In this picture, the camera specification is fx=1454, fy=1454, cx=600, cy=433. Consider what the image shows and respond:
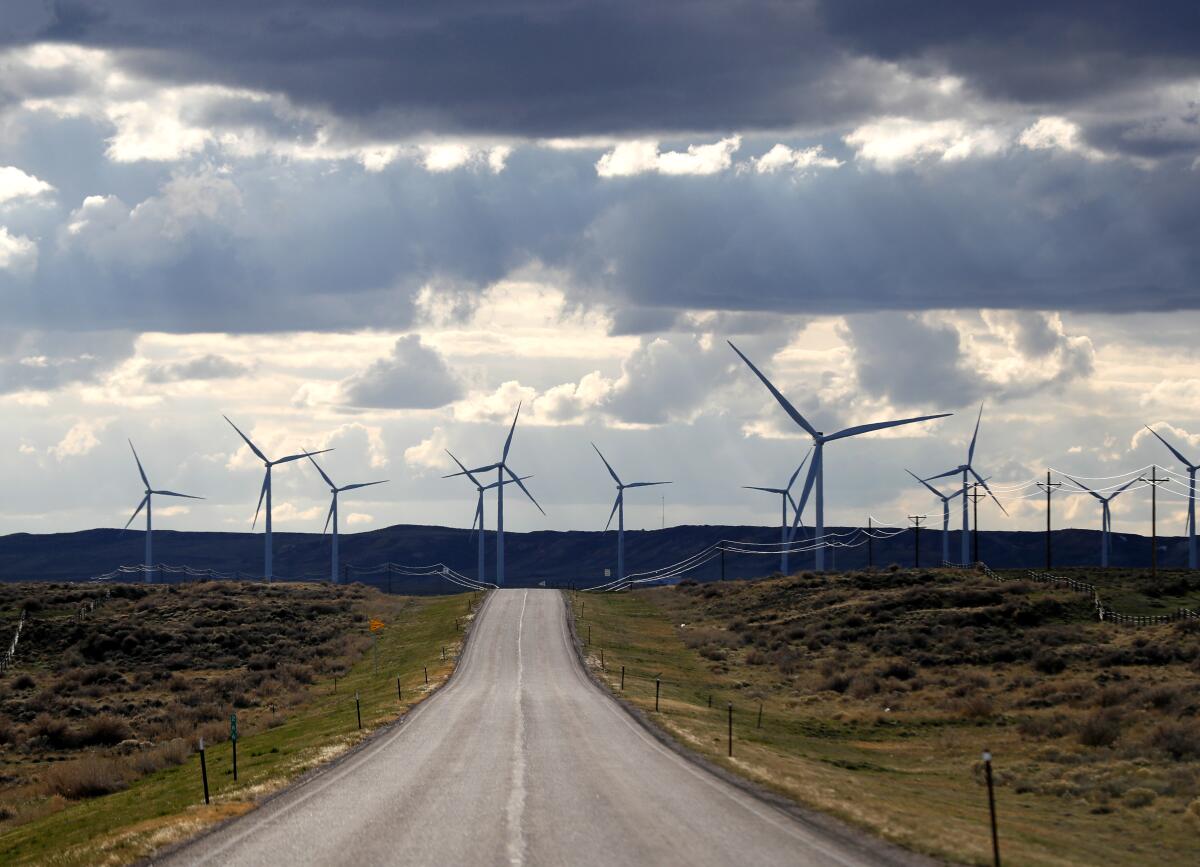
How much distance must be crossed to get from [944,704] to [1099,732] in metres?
14.3

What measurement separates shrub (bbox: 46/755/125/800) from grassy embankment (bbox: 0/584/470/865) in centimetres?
7

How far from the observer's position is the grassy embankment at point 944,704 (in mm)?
34875

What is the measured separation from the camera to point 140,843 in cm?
2916

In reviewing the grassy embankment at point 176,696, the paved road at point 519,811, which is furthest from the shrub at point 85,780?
the paved road at point 519,811

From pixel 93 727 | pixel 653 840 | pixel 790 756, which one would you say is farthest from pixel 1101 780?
pixel 93 727

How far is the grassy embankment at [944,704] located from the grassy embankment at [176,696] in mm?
12396

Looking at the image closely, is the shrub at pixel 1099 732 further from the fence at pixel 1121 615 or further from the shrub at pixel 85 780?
the shrub at pixel 85 780

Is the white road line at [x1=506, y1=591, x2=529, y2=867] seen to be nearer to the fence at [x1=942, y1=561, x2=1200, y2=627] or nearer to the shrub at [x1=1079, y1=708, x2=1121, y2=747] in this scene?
the shrub at [x1=1079, y1=708, x2=1121, y2=747]

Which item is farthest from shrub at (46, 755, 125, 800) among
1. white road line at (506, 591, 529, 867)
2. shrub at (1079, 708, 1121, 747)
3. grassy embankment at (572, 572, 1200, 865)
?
shrub at (1079, 708, 1121, 747)

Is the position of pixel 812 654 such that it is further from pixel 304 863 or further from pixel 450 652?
pixel 304 863

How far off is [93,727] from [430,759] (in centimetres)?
3209

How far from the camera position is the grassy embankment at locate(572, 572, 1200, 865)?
34875 mm

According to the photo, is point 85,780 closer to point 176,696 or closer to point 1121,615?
point 176,696

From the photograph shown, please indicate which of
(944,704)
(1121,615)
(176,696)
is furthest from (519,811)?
(1121,615)
